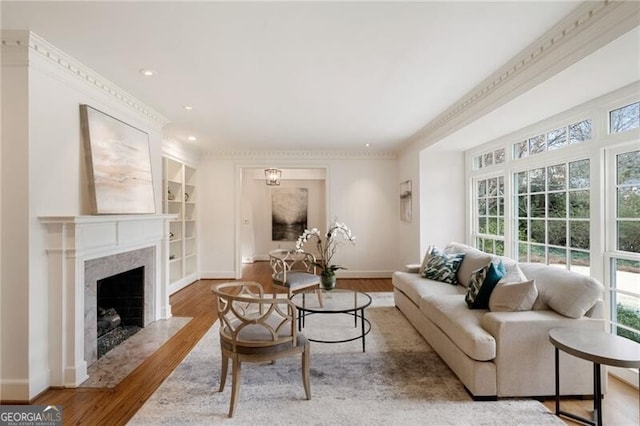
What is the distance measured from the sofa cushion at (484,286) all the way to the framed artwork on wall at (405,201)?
2.83m

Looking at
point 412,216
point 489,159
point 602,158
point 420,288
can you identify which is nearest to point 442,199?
point 412,216

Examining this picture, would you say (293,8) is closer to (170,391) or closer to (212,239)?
(170,391)

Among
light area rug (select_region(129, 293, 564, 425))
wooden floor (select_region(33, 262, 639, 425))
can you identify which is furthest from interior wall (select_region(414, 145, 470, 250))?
wooden floor (select_region(33, 262, 639, 425))

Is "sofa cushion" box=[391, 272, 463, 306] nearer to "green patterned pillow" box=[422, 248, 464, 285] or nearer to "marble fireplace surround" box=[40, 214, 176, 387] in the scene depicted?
"green patterned pillow" box=[422, 248, 464, 285]

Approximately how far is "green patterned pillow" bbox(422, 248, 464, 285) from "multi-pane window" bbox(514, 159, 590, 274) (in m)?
0.81

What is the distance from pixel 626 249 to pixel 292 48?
10.0 feet

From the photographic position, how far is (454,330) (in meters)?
2.46

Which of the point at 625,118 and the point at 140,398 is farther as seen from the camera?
the point at 625,118

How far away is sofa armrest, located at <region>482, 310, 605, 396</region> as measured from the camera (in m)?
2.18

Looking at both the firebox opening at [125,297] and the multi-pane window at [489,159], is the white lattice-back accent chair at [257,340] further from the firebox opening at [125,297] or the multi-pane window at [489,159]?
the multi-pane window at [489,159]

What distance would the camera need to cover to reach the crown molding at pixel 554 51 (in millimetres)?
1710

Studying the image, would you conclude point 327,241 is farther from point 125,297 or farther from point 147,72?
point 147,72

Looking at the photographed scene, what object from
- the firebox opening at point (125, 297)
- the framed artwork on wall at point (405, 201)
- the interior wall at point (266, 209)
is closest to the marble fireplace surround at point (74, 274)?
the firebox opening at point (125, 297)

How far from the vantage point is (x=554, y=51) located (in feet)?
7.02
